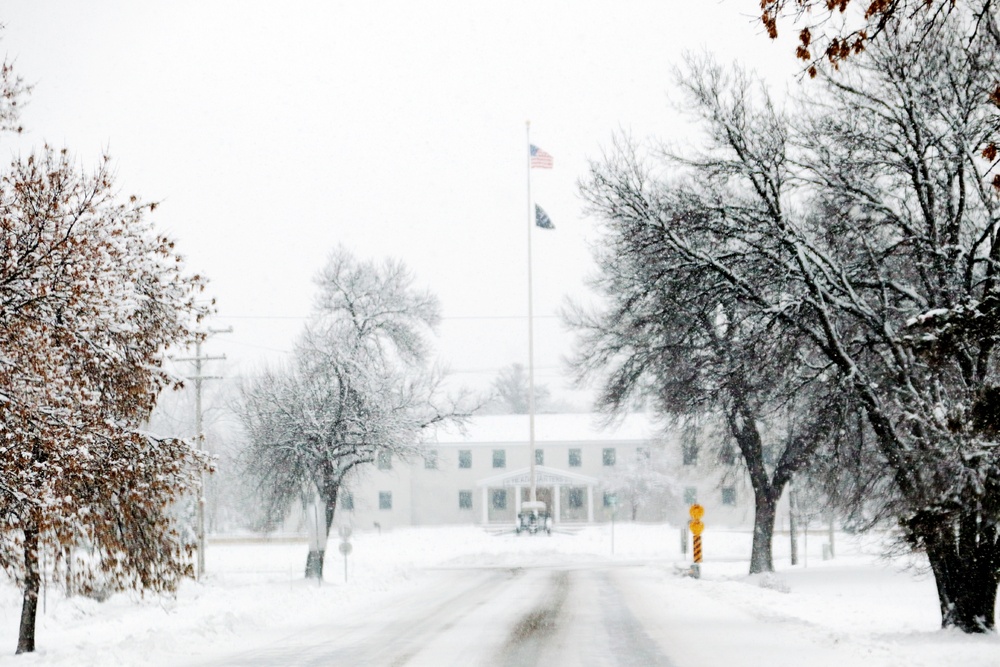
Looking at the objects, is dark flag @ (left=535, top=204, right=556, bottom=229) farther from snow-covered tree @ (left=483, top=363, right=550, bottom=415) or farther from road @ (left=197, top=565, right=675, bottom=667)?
snow-covered tree @ (left=483, top=363, right=550, bottom=415)

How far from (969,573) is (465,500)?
213 ft

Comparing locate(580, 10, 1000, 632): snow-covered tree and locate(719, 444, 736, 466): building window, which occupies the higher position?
locate(580, 10, 1000, 632): snow-covered tree

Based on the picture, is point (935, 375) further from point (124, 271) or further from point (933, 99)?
point (124, 271)

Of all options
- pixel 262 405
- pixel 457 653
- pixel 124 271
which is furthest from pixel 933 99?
pixel 262 405

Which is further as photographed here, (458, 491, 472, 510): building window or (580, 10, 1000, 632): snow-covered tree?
(458, 491, 472, 510): building window

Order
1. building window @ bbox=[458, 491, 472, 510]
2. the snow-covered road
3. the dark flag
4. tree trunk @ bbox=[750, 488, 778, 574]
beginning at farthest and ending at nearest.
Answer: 1. building window @ bbox=[458, 491, 472, 510]
2. the dark flag
3. tree trunk @ bbox=[750, 488, 778, 574]
4. the snow-covered road

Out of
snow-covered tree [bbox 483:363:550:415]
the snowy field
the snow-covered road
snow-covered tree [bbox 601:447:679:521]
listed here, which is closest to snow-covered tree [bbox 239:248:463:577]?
the snowy field

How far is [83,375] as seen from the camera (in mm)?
11672

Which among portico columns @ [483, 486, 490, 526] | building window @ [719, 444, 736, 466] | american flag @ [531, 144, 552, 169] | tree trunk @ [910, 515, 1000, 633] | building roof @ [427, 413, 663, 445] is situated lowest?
portico columns @ [483, 486, 490, 526]

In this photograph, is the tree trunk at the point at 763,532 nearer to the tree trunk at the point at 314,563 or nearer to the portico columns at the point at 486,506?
the tree trunk at the point at 314,563

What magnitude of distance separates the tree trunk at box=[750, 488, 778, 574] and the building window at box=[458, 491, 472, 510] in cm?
4984

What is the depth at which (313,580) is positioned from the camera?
2816cm

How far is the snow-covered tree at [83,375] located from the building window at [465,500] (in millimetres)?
63420

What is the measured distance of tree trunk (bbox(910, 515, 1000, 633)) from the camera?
12.4m
